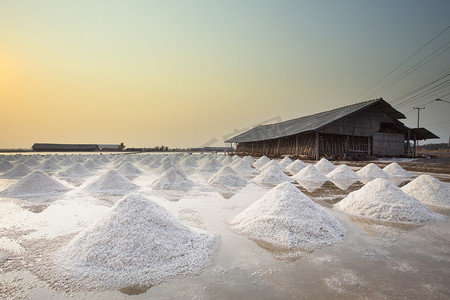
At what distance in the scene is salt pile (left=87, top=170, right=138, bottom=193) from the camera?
22.0ft

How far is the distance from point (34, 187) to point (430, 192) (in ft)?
31.9

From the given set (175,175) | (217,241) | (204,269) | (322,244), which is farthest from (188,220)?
(175,175)

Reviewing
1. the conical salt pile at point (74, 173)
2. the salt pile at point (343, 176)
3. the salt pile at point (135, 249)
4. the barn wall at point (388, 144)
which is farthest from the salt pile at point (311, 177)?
the barn wall at point (388, 144)

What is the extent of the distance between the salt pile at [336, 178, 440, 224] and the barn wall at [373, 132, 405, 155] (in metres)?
15.4

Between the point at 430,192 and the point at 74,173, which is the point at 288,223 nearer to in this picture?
the point at 430,192

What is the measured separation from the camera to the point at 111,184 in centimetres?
692

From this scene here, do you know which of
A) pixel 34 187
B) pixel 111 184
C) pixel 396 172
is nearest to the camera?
pixel 34 187

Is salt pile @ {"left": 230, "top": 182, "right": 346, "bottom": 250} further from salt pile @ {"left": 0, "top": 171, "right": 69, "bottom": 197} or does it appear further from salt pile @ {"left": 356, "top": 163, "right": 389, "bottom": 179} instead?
salt pile @ {"left": 356, "top": 163, "right": 389, "bottom": 179}

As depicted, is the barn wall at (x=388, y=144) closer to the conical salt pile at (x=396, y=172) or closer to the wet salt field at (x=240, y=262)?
the conical salt pile at (x=396, y=172)

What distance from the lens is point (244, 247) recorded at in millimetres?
2750

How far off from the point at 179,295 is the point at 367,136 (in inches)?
758

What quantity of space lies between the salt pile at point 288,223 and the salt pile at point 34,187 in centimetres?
560

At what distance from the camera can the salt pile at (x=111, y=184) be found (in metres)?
6.72

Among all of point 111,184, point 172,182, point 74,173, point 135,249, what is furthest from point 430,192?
point 74,173
